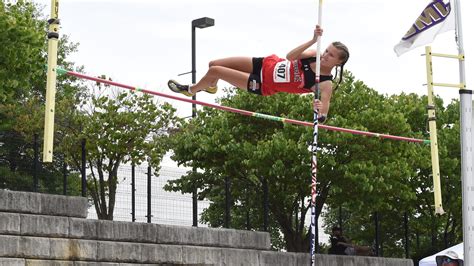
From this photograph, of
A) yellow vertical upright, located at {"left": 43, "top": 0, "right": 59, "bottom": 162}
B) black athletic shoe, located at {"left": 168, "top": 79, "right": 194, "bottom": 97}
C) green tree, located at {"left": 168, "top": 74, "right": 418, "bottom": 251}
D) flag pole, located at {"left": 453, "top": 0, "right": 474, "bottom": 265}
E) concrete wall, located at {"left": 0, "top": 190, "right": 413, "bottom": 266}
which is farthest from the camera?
green tree, located at {"left": 168, "top": 74, "right": 418, "bottom": 251}

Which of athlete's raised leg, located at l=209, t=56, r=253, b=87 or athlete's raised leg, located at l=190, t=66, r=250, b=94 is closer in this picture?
athlete's raised leg, located at l=190, t=66, r=250, b=94

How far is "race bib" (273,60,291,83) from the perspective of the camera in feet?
44.1

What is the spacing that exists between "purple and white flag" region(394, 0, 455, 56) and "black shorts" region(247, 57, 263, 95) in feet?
5.76

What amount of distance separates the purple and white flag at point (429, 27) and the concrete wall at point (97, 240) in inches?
200

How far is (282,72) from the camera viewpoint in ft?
44.1

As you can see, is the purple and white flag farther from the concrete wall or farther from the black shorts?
the concrete wall

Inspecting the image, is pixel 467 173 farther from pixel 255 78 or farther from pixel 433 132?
pixel 255 78

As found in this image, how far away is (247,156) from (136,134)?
3.59m

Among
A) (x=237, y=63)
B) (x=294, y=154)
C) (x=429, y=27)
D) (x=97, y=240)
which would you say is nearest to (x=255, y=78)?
(x=237, y=63)

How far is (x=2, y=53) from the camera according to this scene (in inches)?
789

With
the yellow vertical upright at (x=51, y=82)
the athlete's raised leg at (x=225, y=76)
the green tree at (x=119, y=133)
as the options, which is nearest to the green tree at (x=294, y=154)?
the green tree at (x=119, y=133)

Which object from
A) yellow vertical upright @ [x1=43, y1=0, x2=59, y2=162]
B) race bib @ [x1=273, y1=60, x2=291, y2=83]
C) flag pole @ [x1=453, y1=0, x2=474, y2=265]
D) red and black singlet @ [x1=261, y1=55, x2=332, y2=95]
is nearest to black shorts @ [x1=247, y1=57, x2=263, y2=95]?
red and black singlet @ [x1=261, y1=55, x2=332, y2=95]

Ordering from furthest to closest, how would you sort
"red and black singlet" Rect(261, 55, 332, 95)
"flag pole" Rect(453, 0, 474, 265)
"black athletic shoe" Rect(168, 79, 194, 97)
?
"black athletic shoe" Rect(168, 79, 194, 97), "red and black singlet" Rect(261, 55, 332, 95), "flag pole" Rect(453, 0, 474, 265)

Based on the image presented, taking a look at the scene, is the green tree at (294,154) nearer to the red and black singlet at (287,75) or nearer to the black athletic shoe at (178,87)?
the black athletic shoe at (178,87)
